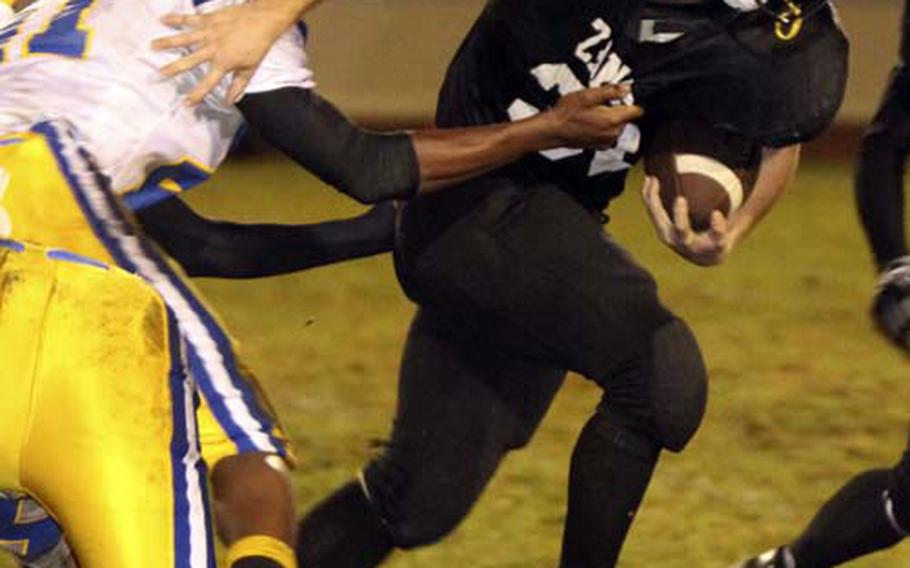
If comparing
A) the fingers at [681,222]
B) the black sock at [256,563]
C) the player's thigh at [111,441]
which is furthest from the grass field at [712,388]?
the player's thigh at [111,441]

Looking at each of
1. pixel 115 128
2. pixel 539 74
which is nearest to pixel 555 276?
pixel 539 74

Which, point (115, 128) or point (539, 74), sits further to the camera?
point (539, 74)

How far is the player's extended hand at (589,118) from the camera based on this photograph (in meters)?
3.60

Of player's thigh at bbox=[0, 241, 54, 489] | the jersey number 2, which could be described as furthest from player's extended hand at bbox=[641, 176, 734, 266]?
player's thigh at bbox=[0, 241, 54, 489]

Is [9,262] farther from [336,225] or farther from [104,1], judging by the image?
[336,225]

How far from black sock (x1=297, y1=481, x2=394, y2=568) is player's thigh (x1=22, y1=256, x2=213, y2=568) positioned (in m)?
1.26

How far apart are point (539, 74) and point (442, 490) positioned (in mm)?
799

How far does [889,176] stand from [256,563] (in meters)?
1.70

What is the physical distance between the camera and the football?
12.8 ft

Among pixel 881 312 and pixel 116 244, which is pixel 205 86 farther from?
pixel 881 312

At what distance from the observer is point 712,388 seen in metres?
6.59

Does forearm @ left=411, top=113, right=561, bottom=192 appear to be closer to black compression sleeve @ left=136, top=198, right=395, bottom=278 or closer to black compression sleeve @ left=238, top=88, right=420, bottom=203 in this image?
black compression sleeve @ left=238, top=88, right=420, bottom=203

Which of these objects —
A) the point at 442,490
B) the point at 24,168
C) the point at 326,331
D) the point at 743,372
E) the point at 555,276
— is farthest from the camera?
the point at 326,331

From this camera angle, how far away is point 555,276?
372cm
